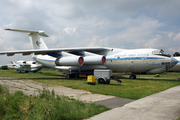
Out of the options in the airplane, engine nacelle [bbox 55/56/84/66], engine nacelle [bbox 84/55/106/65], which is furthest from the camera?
engine nacelle [bbox 55/56/84/66]

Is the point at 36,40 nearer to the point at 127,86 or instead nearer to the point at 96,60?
the point at 96,60

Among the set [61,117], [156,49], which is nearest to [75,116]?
[61,117]

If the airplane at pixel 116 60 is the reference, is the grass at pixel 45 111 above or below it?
below

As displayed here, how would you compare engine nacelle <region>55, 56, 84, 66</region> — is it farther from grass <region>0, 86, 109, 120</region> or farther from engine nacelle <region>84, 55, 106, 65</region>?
grass <region>0, 86, 109, 120</region>

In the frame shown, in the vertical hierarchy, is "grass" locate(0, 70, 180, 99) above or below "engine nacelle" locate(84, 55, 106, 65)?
below

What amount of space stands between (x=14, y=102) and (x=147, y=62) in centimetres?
1330

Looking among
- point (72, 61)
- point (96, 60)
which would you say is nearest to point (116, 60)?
point (96, 60)

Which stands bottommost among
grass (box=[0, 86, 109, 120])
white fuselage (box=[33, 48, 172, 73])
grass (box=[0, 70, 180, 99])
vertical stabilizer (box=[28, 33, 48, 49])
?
grass (box=[0, 70, 180, 99])

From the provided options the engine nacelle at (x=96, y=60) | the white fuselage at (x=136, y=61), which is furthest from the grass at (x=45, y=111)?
the white fuselage at (x=136, y=61)

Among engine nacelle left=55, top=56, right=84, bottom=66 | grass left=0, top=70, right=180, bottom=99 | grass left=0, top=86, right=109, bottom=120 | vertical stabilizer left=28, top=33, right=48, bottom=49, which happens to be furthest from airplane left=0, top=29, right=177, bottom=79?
grass left=0, top=86, right=109, bottom=120

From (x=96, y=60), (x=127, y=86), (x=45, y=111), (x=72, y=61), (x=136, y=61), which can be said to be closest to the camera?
(x=45, y=111)

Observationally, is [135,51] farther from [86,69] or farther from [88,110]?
[88,110]

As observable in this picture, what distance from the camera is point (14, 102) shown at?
5.06m

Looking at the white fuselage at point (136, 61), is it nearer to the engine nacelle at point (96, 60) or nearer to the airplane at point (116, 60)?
the airplane at point (116, 60)
